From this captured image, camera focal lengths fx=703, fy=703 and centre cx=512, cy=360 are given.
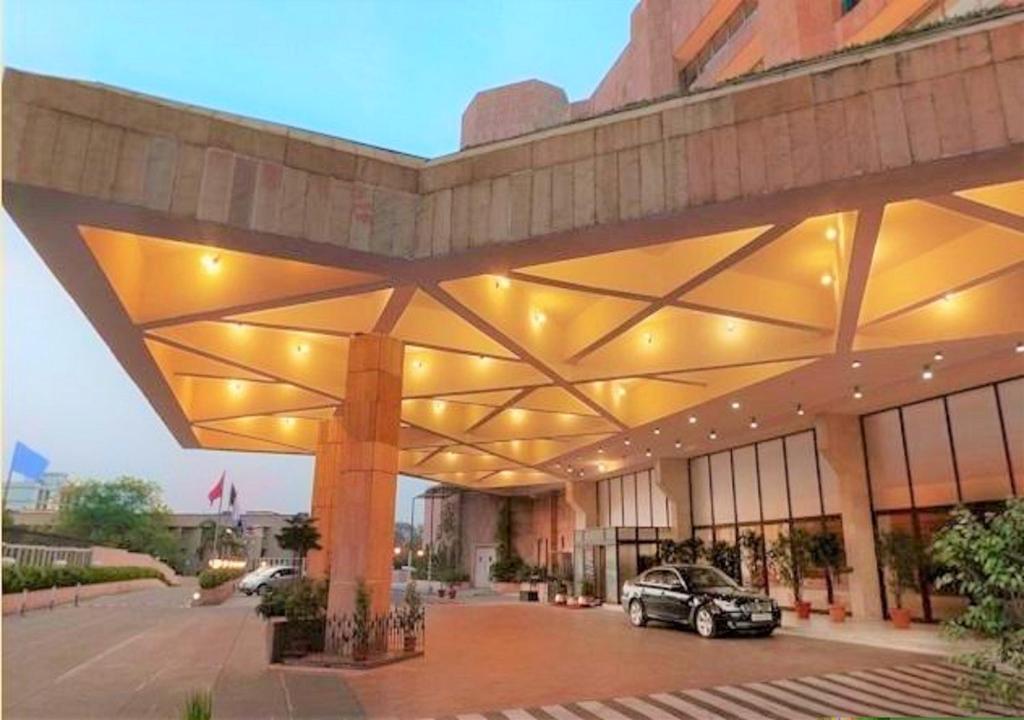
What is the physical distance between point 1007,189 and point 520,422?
15006mm

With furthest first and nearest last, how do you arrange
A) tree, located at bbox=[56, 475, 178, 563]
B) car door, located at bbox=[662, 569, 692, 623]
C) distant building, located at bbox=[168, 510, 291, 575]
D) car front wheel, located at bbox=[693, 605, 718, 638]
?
distant building, located at bbox=[168, 510, 291, 575]
tree, located at bbox=[56, 475, 178, 563]
car door, located at bbox=[662, 569, 692, 623]
car front wheel, located at bbox=[693, 605, 718, 638]

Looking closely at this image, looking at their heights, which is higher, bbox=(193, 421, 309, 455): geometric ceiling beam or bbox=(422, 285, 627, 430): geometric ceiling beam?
bbox=(422, 285, 627, 430): geometric ceiling beam

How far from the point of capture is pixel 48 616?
19.0 m

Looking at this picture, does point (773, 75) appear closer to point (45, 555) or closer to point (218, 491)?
point (45, 555)

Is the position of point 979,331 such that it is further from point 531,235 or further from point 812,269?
point 531,235

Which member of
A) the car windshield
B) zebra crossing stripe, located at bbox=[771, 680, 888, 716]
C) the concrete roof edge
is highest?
the concrete roof edge

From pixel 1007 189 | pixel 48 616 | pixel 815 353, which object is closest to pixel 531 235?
pixel 1007 189

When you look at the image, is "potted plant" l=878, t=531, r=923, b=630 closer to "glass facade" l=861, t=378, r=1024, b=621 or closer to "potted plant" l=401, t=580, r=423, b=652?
"glass facade" l=861, t=378, r=1024, b=621

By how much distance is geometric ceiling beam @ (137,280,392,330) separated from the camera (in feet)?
32.1

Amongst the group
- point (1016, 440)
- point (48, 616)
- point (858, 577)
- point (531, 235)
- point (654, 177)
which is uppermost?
→ point (654, 177)

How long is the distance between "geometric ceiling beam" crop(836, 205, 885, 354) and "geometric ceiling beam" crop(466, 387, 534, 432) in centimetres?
697

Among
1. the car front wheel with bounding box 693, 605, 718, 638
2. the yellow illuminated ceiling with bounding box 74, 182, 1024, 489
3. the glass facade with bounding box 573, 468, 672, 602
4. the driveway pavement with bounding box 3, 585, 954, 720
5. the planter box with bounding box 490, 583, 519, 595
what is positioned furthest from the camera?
the planter box with bounding box 490, 583, 519, 595

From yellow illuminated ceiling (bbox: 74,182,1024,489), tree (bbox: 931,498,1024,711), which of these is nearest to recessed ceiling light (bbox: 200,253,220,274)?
yellow illuminated ceiling (bbox: 74,182,1024,489)

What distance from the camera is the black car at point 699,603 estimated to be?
14828 mm
